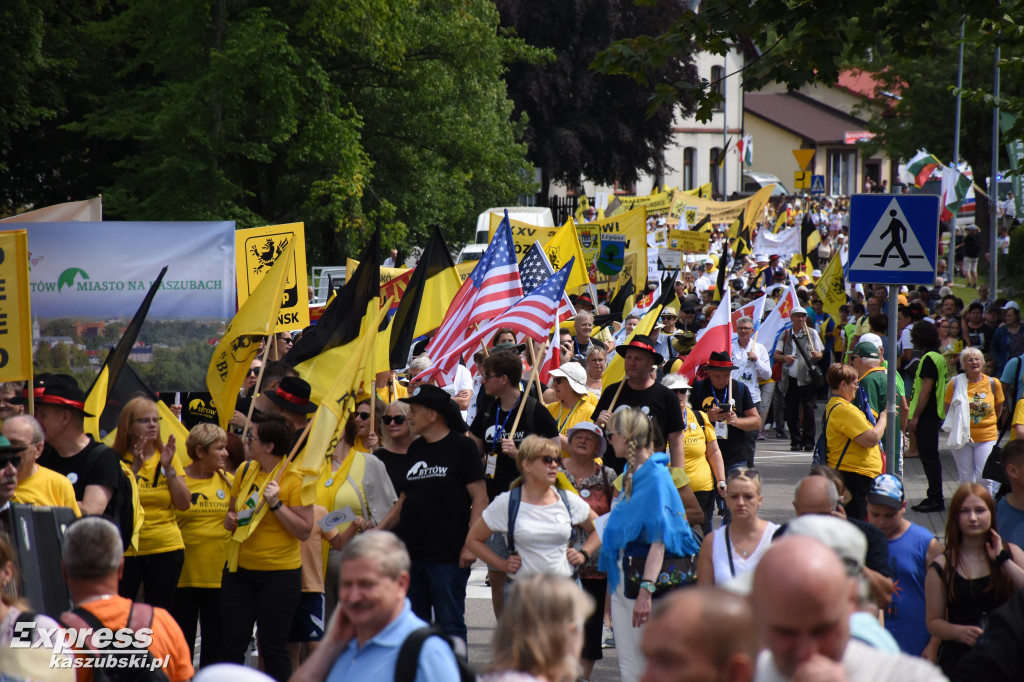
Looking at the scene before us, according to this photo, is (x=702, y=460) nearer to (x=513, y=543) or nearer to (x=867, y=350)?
(x=513, y=543)

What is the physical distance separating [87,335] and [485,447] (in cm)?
430

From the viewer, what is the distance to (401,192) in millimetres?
26219

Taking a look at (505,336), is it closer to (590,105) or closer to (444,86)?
(444,86)

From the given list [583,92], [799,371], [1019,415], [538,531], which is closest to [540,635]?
[538,531]

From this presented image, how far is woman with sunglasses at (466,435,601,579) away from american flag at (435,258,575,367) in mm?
3418

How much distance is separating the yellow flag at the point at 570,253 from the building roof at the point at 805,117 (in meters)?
74.2

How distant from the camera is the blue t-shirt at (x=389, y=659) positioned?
363cm

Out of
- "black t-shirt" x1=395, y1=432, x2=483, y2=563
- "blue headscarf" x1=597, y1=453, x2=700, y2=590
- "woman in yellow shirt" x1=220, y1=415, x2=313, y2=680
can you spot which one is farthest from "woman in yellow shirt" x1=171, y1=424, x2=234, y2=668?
"blue headscarf" x1=597, y1=453, x2=700, y2=590

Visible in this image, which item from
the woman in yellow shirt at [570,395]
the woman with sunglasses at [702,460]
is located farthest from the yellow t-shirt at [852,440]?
the woman in yellow shirt at [570,395]

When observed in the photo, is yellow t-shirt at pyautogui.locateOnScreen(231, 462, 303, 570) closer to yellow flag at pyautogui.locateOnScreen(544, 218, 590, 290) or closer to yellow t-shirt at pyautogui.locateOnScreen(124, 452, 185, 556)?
yellow t-shirt at pyautogui.locateOnScreen(124, 452, 185, 556)

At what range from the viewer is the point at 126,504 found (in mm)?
6031

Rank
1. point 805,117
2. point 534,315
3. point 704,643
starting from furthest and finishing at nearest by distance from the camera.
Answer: point 805,117, point 534,315, point 704,643

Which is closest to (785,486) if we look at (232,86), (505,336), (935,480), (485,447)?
(935,480)

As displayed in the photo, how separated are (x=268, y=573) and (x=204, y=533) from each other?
724mm
